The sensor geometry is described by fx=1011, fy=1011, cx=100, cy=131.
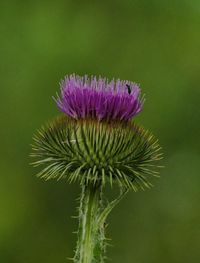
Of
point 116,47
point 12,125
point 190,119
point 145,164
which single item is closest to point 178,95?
point 190,119

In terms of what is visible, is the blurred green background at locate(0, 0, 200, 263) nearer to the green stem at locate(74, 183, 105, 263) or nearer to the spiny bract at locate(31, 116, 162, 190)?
the spiny bract at locate(31, 116, 162, 190)

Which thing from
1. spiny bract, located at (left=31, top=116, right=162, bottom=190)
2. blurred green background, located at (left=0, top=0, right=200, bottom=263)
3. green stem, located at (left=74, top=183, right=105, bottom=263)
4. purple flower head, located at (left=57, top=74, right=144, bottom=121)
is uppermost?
blurred green background, located at (left=0, top=0, right=200, bottom=263)

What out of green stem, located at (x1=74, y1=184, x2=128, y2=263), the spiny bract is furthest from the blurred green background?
green stem, located at (x1=74, y1=184, x2=128, y2=263)

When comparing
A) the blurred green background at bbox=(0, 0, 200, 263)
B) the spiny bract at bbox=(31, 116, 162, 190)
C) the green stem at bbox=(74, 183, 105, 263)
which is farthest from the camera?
the blurred green background at bbox=(0, 0, 200, 263)

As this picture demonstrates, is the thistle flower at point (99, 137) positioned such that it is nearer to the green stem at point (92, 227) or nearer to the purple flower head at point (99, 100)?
the purple flower head at point (99, 100)

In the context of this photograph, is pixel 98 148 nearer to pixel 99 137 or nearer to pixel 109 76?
pixel 99 137
